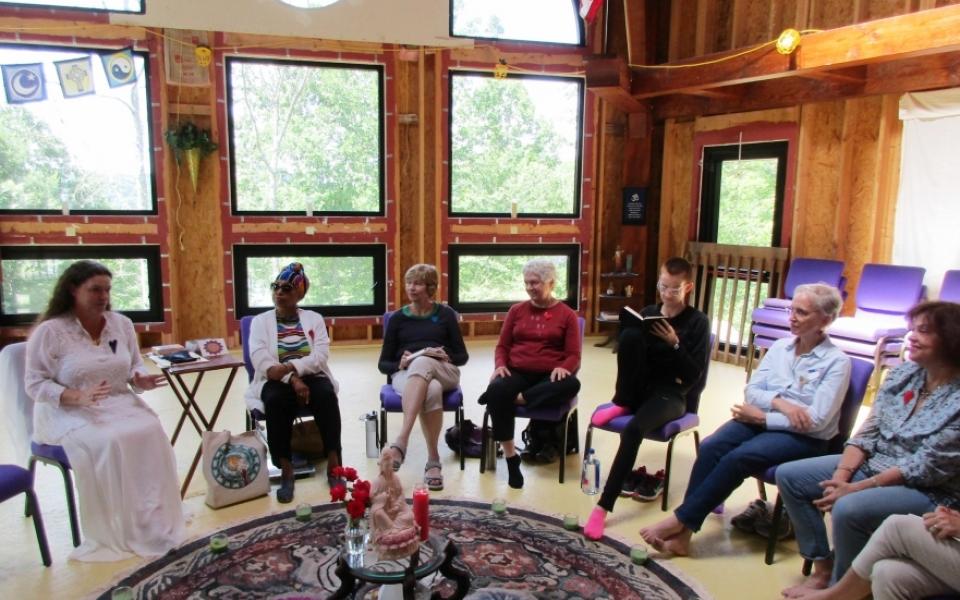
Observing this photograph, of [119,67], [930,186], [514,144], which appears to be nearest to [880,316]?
[930,186]

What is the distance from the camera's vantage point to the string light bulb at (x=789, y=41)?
4785 mm

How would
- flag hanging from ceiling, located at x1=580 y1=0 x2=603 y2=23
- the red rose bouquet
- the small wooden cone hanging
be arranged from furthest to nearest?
the small wooden cone hanging → flag hanging from ceiling, located at x1=580 y1=0 x2=603 y2=23 → the red rose bouquet

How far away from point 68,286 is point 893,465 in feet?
10.6

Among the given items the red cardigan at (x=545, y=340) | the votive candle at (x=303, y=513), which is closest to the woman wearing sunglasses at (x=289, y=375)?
the votive candle at (x=303, y=513)

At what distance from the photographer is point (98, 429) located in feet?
8.86

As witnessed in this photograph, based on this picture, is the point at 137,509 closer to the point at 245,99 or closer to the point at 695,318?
the point at 695,318

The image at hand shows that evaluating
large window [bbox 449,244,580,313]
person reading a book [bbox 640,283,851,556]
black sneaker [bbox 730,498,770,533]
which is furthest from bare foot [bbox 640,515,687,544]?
large window [bbox 449,244,580,313]

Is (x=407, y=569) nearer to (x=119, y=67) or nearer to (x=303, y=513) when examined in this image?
(x=303, y=513)

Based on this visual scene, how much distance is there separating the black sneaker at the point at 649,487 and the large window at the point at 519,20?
4.62 m

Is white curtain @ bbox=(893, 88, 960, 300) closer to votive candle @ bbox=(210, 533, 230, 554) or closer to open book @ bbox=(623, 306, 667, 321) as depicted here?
open book @ bbox=(623, 306, 667, 321)

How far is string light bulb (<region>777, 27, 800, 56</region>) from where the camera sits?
15.7 feet

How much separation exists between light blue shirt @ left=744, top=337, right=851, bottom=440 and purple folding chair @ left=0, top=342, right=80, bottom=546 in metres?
2.86

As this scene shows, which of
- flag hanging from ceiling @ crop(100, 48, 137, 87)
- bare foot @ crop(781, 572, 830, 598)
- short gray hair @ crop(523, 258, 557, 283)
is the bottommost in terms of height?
bare foot @ crop(781, 572, 830, 598)

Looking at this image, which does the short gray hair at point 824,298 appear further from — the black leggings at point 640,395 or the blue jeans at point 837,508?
the black leggings at point 640,395
